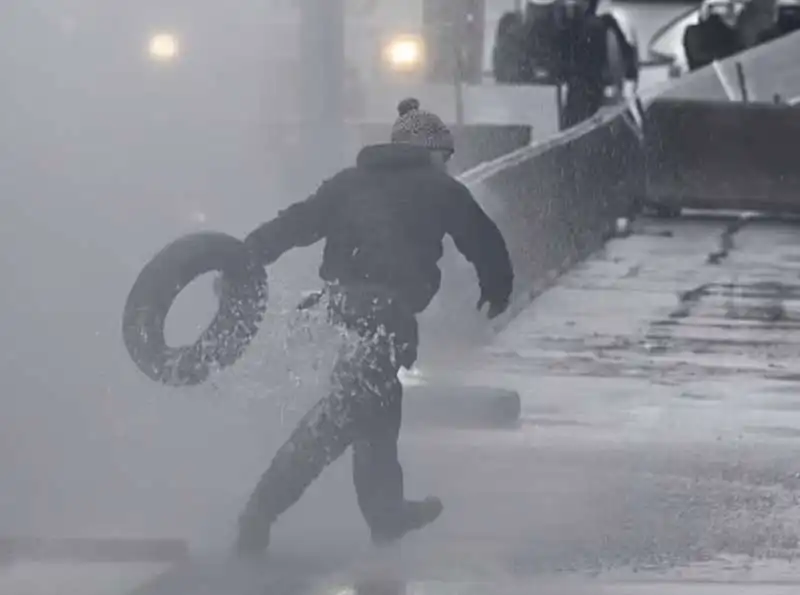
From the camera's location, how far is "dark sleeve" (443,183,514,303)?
7.01 meters

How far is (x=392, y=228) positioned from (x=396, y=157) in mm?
275

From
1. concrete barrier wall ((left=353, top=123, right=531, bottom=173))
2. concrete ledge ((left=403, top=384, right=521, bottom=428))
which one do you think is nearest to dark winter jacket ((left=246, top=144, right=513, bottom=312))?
concrete ledge ((left=403, top=384, right=521, bottom=428))

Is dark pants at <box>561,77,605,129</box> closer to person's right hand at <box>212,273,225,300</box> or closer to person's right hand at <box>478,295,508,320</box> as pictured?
person's right hand at <box>478,295,508,320</box>

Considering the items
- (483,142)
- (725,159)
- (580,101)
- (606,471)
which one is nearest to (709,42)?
(725,159)

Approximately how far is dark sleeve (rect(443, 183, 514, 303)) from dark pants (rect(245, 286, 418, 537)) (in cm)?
32

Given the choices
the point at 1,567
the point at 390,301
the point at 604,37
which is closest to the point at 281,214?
the point at 390,301

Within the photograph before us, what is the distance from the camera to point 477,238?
7.02 m

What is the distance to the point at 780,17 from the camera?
17.8 meters

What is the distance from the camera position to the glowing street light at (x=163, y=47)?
42.8 ft

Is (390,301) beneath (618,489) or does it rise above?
above

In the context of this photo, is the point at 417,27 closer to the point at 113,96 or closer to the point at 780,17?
the point at 113,96

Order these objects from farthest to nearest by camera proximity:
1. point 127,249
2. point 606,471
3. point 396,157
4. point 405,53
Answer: point 405,53 < point 127,249 < point 606,471 < point 396,157

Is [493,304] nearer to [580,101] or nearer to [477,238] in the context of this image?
[477,238]

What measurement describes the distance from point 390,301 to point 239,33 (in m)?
6.61
